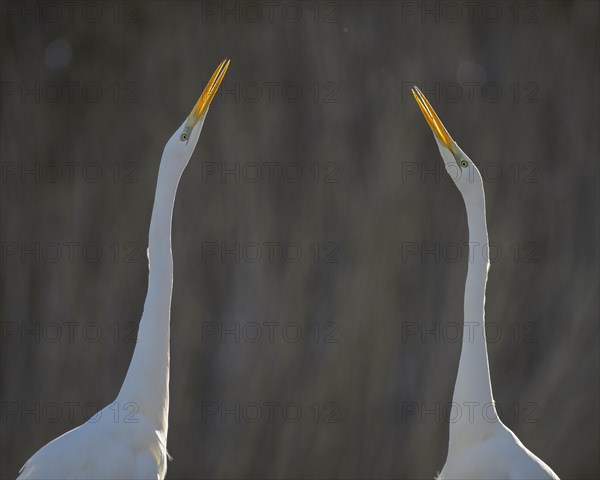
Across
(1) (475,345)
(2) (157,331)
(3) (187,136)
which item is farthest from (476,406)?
(3) (187,136)

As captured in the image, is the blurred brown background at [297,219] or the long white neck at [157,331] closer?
the long white neck at [157,331]

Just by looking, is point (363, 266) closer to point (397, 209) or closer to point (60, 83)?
point (397, 209)

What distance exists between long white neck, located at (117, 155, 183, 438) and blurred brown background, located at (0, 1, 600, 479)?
7.63ft

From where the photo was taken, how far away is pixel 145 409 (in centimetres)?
337

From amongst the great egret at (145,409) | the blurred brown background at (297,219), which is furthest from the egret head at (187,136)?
the blurred brown background at (297,219)

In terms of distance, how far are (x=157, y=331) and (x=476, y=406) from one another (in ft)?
3.29

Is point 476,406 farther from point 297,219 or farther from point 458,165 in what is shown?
point 297,219

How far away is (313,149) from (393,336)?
41.6 inches

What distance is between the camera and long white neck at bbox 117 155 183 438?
11.0ft

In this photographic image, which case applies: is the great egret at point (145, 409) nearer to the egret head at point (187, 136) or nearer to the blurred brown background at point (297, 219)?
the egret head at point (187, 136)

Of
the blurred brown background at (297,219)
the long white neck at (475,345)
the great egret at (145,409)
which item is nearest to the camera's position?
the great egret at (145,409)

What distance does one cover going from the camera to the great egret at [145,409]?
3.20 m

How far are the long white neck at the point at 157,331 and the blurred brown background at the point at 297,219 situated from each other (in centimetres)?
233

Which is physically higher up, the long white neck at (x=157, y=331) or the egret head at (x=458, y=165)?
the egret head at (x=458, y=165)
